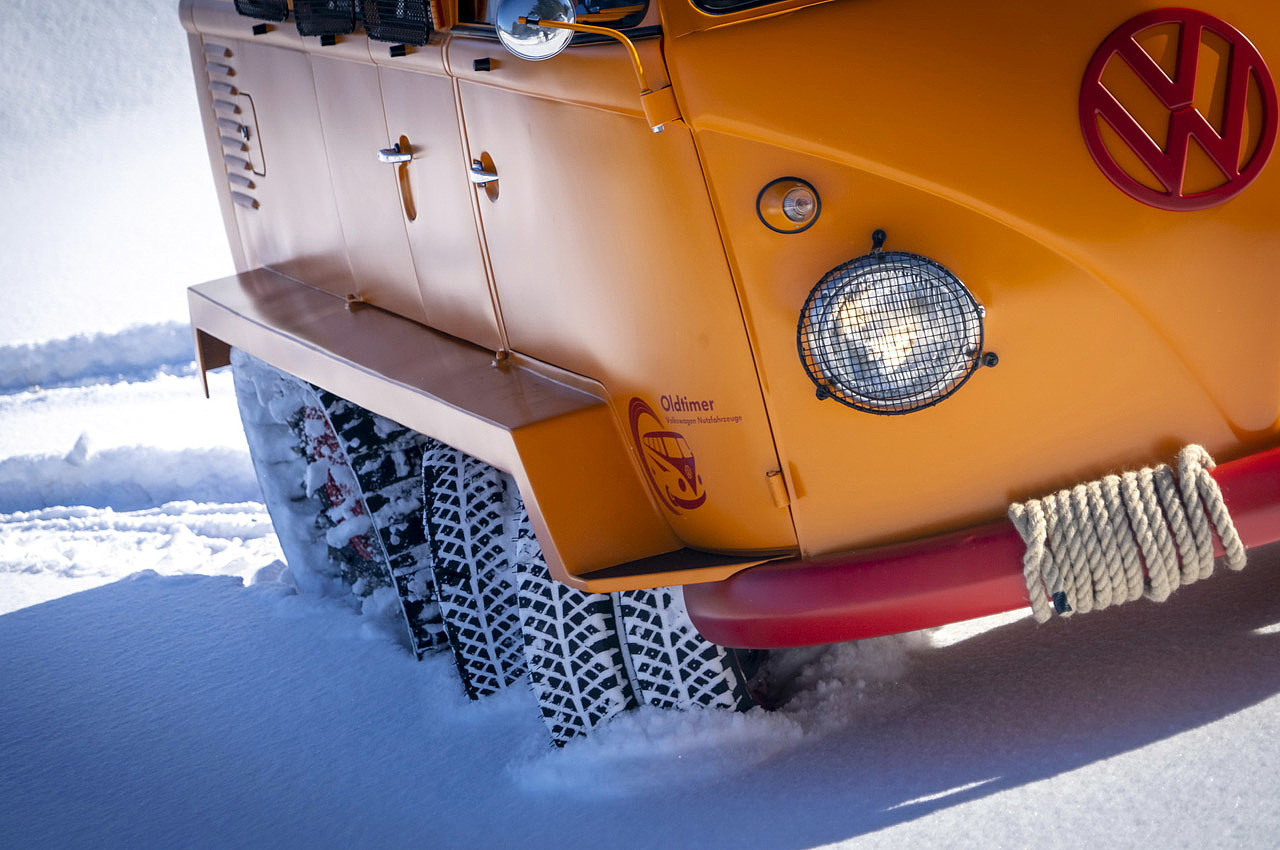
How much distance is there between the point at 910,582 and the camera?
215 centimetres

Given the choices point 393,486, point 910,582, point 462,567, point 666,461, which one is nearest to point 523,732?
point 462,567

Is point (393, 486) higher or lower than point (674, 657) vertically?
higher

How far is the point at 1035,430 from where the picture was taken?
217 centimetres

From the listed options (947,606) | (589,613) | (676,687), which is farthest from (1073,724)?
(589,613)

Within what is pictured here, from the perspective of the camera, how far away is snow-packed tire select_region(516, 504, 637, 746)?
268 centimetres

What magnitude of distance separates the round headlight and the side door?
0.14 meters

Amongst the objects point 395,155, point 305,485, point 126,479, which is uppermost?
point 395,155

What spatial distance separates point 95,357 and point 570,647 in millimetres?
5850

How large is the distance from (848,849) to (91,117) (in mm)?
9212

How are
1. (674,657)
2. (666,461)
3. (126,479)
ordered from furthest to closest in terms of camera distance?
(126,479), (674,657), (666,461)

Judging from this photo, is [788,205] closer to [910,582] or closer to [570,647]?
[910,582]

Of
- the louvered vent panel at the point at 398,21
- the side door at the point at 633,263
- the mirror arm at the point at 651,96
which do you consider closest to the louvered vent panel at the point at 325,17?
the louvered vent panel at the point at 398,21

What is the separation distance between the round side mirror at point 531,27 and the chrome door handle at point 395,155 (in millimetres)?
882

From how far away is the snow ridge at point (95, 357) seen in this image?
7.45 m
